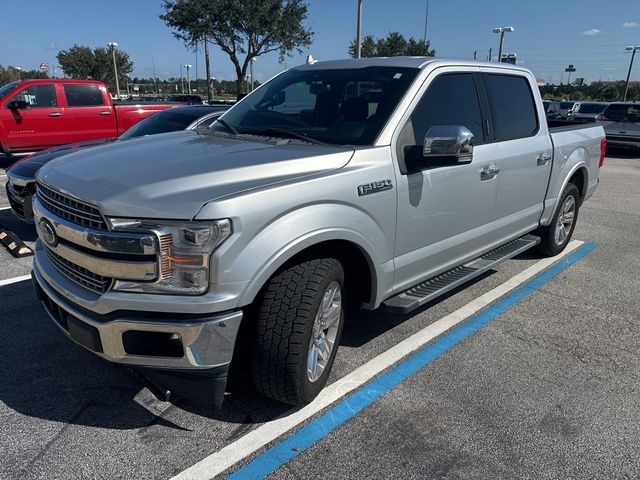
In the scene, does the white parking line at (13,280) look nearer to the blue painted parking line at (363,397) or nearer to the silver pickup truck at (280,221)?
the silver pickup truck at (280,221)

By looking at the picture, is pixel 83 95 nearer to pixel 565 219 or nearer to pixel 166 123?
pixel 166 123

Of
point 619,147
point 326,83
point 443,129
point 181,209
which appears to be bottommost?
point 619,147

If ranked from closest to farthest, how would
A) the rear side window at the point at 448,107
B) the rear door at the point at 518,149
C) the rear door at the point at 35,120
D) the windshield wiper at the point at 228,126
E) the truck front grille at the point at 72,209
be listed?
the truck front grille at the point at 72,209 < the rear side window at the point at 448,107 < the windshield wiper at the point at 228,126 < the rear door at the point at 518,149 < the rear door at the point at 35,120

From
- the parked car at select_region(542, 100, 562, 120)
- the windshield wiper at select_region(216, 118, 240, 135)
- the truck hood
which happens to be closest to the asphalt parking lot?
the truck hood

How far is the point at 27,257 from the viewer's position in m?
5.55

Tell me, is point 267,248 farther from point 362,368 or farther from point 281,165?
point 362,368

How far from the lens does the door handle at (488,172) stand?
3.93 metres

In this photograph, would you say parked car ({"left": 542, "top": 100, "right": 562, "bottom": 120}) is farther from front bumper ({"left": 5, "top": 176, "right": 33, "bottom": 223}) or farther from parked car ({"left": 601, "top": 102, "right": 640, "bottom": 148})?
front bumper ({"left": 5, "top": 176, "right": 33, "bottom": 223})

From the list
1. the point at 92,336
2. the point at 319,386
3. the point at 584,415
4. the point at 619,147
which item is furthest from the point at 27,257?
the point at 619,147

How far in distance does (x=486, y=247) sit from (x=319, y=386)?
2075mm

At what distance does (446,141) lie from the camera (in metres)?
3.07

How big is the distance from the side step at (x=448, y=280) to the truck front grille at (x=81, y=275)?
1727 millimetres

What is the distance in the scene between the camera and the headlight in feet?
7.59

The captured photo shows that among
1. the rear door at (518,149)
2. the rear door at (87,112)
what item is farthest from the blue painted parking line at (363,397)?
the rear door at (87,112)
